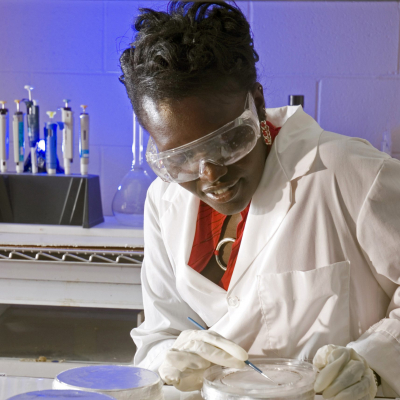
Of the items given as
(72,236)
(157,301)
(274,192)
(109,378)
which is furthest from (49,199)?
(109,378)

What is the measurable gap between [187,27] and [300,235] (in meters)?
0.53

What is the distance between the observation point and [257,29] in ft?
8.13

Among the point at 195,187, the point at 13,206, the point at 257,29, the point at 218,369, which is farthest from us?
the point at 257,29

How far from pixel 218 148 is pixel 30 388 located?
58 cm

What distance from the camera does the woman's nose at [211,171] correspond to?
42.2 inches

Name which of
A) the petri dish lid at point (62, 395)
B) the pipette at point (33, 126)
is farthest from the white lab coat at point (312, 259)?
the pipette at point (33, 126)

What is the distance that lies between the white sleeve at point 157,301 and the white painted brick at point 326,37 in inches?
52.0

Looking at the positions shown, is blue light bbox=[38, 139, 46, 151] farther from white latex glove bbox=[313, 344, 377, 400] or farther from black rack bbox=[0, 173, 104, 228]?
white latex glove bbox=[313, 344, 377, 400]

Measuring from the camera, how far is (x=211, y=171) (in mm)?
1072

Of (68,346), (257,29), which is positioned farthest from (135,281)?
(257,29)

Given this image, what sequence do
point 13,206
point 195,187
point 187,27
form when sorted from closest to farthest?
point 187,27 < point 195,187 < point 13,206

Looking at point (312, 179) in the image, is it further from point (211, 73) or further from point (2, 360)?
point (2, 360)

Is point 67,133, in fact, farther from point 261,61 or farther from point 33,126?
point 261,61

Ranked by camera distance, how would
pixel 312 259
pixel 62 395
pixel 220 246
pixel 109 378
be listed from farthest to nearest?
pixel 220 246 → pixel 312 259 → pixel 109 378 → pixel 62 395
